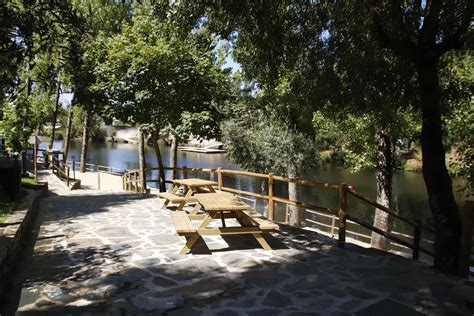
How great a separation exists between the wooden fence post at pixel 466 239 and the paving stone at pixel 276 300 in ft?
8.02

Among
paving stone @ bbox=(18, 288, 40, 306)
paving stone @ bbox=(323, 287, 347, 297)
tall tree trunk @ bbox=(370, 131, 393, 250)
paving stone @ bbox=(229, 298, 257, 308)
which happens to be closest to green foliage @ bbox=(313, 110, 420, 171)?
tall tree trunk @ bbox=(370, 131, 393, 250)

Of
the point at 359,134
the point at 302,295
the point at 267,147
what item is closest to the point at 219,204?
the point at 302,295

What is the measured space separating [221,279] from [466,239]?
3.11m

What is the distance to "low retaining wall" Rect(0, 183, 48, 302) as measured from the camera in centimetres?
496

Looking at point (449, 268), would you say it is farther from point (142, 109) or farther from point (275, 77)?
point (142, 109)

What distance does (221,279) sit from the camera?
16.7 ft

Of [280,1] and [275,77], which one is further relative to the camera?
[275,77]

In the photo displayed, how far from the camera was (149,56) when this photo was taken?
13.2 metres

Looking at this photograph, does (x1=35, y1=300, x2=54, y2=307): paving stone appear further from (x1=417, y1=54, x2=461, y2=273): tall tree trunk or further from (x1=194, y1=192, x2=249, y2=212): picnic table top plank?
(x1=417, y1=54, x2=461, y2=273): tall tree trunk

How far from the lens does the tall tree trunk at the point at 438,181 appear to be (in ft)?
17.4

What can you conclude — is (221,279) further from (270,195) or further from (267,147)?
(267,147)

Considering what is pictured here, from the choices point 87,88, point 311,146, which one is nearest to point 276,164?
point 311,146

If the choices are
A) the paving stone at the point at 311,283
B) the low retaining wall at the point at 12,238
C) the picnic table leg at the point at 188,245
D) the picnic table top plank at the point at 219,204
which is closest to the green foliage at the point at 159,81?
the low retaining wall at the point at 12,238

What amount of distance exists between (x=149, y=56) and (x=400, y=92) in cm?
909
